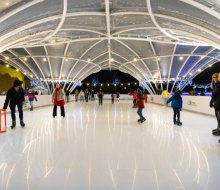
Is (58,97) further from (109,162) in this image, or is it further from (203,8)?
(203,8)

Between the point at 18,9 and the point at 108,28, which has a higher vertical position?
the point at 108,28

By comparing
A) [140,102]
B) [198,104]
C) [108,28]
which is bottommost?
[198,104]

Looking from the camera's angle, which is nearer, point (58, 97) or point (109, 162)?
point (109, 162)

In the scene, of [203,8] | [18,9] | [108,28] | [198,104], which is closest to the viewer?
[203,8]

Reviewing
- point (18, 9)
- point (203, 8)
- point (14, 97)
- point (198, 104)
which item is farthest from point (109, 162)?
point (198, 104)

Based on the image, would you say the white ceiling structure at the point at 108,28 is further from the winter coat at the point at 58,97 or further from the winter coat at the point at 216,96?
the winter coat at the point at 216,96

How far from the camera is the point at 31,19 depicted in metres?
18.1

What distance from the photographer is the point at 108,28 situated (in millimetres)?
25031

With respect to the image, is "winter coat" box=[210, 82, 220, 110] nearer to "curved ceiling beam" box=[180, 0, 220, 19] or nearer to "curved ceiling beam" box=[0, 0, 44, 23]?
"curved ceiling beam" box=[180, 0, 220, 19]

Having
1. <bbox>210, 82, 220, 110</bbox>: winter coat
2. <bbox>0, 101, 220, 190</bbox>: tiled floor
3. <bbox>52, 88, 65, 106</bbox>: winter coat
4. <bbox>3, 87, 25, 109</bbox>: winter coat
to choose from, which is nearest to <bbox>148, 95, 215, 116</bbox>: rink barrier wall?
<bbox>210, 82, 220, 110</bbox>: winter coat

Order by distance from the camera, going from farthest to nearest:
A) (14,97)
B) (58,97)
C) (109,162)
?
(58,97), (14,97), (109,162)

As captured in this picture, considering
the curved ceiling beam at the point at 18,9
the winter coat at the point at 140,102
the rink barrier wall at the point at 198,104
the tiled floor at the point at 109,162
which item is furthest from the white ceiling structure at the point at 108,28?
the tiled floor at the point at 109,162

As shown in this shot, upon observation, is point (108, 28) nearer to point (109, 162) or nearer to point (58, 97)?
point (58, 97)

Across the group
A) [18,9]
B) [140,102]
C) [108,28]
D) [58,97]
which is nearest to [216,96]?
[140,102]
